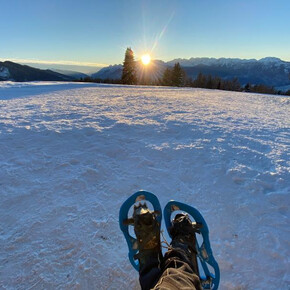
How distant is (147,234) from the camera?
5.78 ft

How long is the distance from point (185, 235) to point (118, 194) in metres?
0.98

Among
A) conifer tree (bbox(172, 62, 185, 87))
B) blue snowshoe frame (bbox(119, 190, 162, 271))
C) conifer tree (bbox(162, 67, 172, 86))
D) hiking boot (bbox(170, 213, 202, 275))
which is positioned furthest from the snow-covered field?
conifer tree (bbox(162, 67, 172, 86))

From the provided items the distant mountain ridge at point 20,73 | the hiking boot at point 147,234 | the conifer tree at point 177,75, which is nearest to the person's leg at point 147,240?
the hiking boot at point 147,234

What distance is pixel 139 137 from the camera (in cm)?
409

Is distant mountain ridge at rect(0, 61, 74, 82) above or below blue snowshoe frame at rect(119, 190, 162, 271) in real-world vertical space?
below

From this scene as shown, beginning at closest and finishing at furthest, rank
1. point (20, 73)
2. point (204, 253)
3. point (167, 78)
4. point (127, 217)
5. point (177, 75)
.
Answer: point (204, 253) → point (127, 217) → point (177, 75) → point (167, 78) → point (20, 73)

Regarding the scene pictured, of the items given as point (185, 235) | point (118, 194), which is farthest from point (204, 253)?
point (118, 194)

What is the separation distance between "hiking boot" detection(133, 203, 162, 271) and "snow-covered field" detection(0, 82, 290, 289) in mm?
182

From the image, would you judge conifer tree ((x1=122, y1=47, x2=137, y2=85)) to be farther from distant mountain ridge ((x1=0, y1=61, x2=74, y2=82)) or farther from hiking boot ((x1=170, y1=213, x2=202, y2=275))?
distant mountain ridge ((x1=0, y1=61, x2=74, y2=82))

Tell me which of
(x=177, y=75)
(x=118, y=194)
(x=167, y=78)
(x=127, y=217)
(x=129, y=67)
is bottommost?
(x=118, y=194)

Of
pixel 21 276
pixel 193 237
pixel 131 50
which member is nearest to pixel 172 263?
pixel 193 237

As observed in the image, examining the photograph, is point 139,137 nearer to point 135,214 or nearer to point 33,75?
point 135,214

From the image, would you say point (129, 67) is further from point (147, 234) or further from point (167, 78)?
point (147, 234)

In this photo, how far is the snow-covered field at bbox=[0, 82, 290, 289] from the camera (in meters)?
1.60
